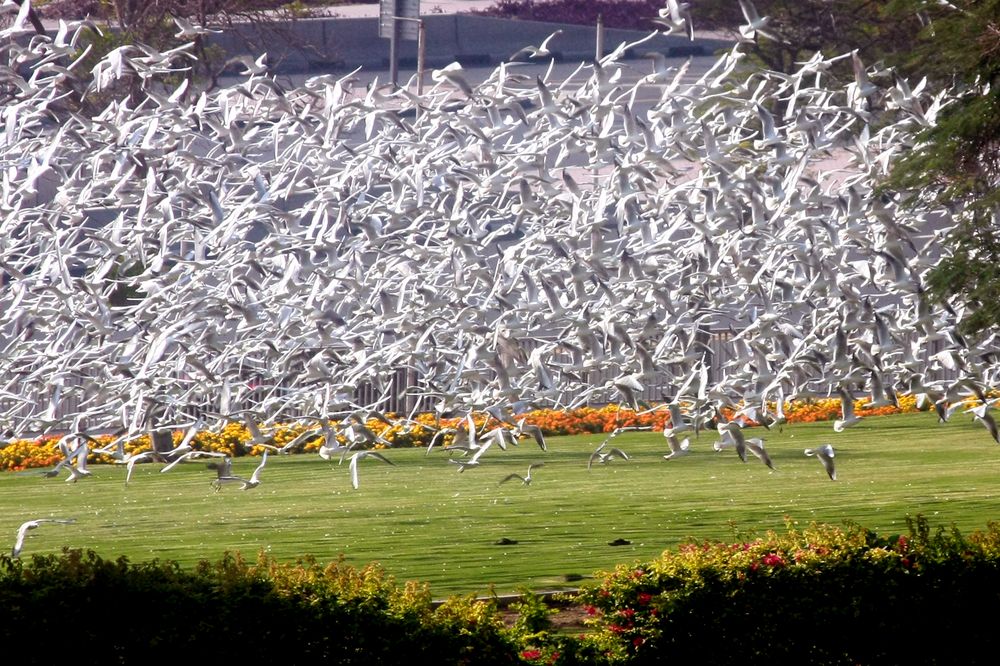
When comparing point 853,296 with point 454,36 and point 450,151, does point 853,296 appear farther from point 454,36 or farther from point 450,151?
point 454,36

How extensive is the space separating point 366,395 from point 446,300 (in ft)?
28.0

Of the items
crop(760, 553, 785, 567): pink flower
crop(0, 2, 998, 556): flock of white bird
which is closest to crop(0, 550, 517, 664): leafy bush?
crop(760, 553, 785, 567): pink flower

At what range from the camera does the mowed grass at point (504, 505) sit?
9.85m

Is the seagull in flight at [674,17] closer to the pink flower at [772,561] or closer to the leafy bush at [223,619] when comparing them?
the pink flower at [772,561]

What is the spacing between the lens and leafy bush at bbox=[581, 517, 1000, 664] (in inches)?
254

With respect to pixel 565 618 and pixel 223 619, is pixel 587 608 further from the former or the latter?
pixel 223 619

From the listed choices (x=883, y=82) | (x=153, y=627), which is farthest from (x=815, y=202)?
(x=883, y=82)

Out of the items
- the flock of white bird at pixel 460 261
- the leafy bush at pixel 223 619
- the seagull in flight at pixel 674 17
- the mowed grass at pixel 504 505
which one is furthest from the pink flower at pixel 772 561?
the seagull in flight at pixel 674 17

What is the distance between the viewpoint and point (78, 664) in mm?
5750

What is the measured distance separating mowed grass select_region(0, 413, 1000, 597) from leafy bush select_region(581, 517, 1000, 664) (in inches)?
88.0

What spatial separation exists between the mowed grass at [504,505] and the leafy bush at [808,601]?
2.24 metres

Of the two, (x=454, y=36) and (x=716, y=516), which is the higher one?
(x=454, y=36)

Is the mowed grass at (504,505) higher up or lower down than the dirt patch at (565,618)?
higher up

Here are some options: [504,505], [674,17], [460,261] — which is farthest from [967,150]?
[504,505]
